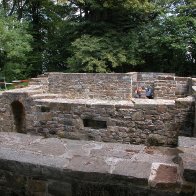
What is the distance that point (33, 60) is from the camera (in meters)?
21.9

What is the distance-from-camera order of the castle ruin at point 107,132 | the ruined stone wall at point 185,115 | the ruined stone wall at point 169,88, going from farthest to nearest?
the ruined stone wall at point 169,88 < the ruined stone wall at point 185,115 < the castle ruin at point 107,132

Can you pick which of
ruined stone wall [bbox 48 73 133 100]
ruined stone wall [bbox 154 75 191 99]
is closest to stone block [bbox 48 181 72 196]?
ruined stone wall [bbox 154 75 191 99]

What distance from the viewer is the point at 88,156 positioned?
2389mm

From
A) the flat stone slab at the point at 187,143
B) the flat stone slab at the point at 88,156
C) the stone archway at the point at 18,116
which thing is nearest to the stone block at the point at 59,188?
the flat stone slab at the point at 88,156

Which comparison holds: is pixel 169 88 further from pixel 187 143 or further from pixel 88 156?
pixel 88 156

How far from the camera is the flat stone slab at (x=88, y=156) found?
6.83 ft

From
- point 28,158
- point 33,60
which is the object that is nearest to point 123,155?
point 28,158

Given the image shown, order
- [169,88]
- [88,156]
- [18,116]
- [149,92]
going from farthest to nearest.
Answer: [149,92]
[169,88]
[18,116]
[88,156]

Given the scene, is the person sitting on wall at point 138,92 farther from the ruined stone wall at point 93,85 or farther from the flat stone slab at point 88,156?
the flat stone slab at point 88,156

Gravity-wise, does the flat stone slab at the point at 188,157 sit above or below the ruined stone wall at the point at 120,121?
above

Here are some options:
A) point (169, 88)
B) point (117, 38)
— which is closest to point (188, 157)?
point (169, 88)

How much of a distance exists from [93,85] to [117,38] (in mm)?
7943

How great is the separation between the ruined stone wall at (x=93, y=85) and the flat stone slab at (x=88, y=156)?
842cm

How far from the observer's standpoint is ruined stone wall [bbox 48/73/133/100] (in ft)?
Answer: 37.1
